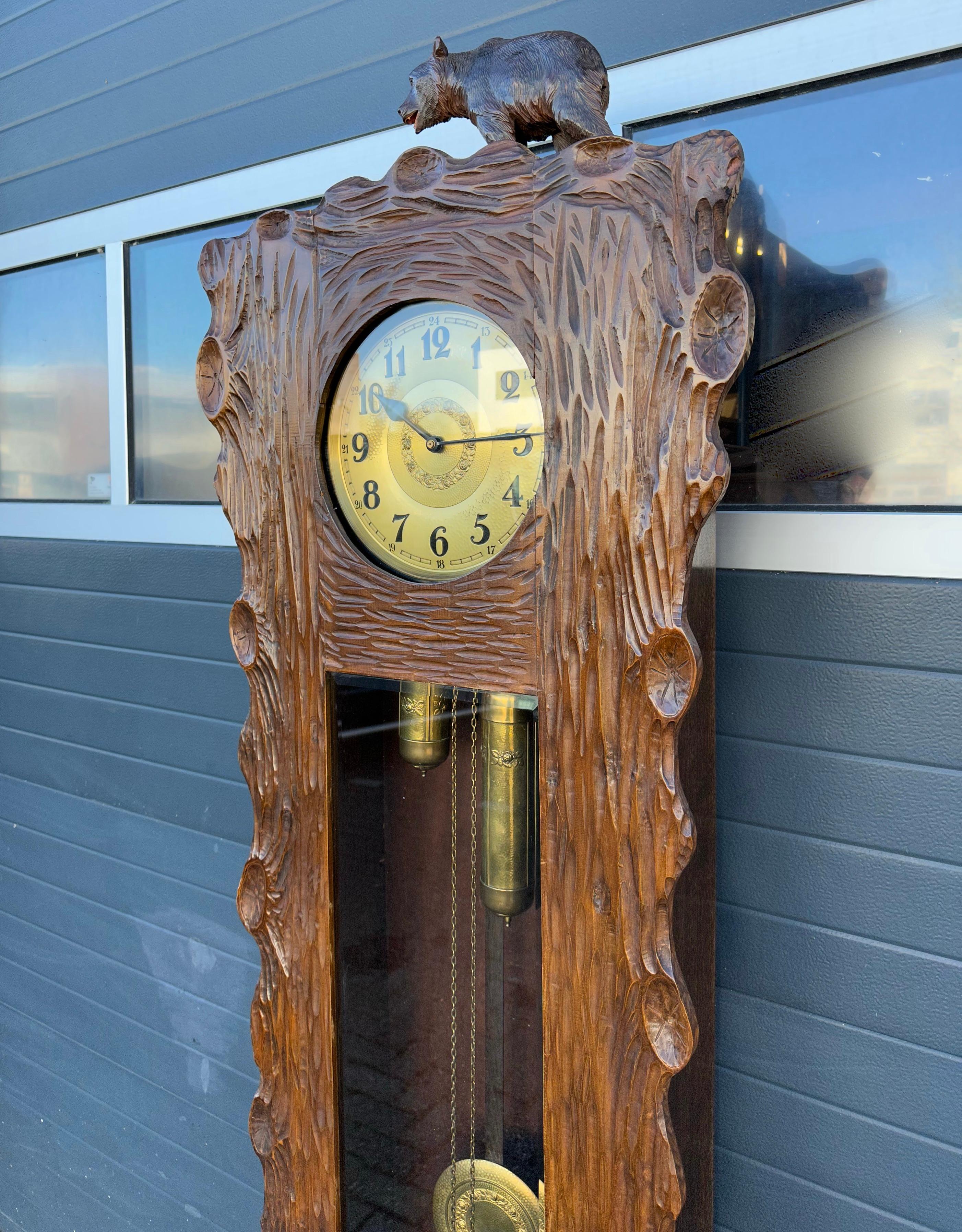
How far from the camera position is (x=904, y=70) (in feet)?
3.28

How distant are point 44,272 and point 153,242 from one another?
347 mm

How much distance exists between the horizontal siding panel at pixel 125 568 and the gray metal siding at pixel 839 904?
0.89 metres

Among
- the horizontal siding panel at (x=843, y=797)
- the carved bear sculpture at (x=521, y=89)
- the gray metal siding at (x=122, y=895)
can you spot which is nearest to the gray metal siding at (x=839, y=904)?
the horizontal siding panel at (x=843, y=797)

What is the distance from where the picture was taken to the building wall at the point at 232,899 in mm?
1012

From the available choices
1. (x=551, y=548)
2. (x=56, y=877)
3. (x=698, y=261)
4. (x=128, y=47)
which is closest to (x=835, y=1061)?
(x=551, y=548)

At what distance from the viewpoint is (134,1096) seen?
6.09ft

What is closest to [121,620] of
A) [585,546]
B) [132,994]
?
[132,994]

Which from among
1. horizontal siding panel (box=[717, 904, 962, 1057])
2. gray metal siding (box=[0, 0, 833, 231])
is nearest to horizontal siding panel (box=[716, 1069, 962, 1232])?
horizontal siding panel (box=[717, 904, 962, 1057])

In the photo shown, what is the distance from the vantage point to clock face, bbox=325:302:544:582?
895 millimetres

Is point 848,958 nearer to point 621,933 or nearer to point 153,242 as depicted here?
point 621,933

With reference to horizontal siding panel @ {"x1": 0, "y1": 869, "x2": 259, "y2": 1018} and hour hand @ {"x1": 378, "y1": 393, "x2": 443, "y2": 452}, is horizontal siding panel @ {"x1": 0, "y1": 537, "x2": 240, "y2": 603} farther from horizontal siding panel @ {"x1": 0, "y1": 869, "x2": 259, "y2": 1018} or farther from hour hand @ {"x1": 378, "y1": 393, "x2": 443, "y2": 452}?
hour hand @ {"x1": 378, "y1": 393, "x2": 443, "y2": 452}

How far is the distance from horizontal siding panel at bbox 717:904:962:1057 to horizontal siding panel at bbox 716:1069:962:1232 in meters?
0.10

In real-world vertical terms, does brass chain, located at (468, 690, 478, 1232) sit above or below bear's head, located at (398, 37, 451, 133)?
below

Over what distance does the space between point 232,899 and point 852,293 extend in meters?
1.29
